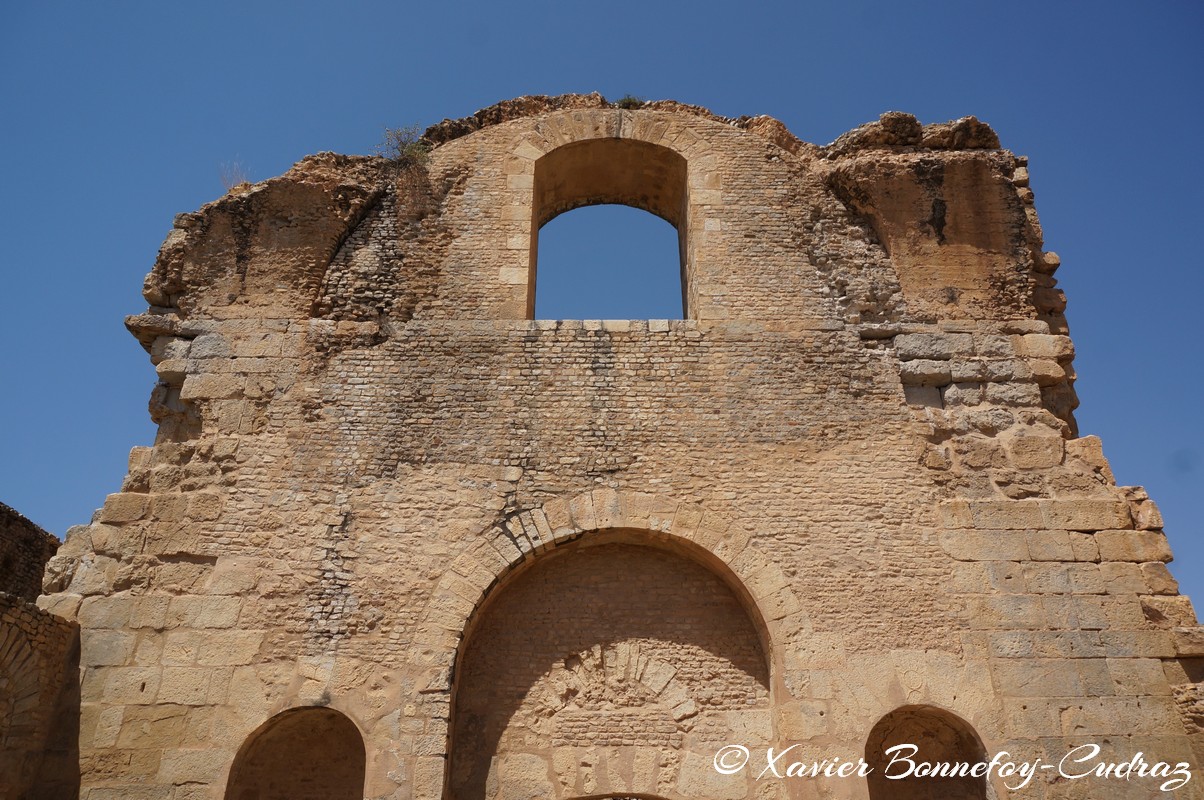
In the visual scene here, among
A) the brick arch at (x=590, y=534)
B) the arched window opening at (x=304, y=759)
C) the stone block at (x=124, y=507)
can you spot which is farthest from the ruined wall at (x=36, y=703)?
the brick arch at (x=590, y=534)

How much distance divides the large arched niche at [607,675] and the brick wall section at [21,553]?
657 centimetres

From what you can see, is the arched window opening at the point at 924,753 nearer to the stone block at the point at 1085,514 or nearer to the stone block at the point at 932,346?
the stone block at the point at 1085,514

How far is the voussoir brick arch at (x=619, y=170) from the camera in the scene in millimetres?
7891

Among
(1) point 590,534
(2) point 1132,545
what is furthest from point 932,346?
(1) point 590,534

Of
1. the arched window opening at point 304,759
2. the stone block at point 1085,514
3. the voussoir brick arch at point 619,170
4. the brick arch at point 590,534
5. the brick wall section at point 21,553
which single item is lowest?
the arched window opening at point 304,759

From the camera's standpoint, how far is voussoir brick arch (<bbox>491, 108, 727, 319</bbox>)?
789 centimetres

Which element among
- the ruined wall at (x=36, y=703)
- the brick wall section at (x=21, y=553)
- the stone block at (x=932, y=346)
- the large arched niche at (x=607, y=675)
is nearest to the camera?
the ruined wall at (x=36, y=703)

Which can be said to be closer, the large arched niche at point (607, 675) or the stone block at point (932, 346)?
the large arched niche at point (607, 675)

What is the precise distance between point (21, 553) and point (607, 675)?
25.4 ft

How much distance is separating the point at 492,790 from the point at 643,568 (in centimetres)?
196

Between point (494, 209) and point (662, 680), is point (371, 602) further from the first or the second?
point (494, 209)

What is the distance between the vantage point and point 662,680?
6.11m

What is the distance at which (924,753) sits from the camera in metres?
5.87

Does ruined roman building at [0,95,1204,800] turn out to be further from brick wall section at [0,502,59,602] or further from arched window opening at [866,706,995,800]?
brick wall section at [0,502,59,602]
